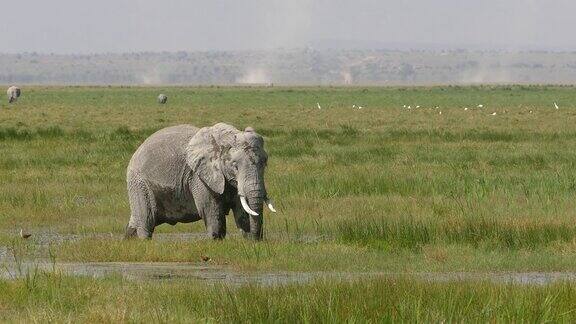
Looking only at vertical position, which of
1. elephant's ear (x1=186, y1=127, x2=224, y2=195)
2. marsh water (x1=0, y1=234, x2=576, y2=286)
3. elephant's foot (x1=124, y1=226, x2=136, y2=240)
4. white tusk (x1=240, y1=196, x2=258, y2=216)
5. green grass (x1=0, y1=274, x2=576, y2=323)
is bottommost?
elephant's foot (x1=124, y1=226, x2=136, y2=240)

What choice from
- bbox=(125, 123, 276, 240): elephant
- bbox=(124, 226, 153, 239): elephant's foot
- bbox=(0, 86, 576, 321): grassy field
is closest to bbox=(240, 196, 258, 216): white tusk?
bbox=(125, 123, 276, 240): elephant

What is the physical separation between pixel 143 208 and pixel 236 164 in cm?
170

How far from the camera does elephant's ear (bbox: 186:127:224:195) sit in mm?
15961

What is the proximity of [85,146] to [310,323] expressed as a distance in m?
25.0

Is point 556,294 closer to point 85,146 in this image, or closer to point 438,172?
point 438,172

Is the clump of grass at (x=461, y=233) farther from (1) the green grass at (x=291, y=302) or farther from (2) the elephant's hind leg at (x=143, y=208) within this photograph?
(1) the green grass at (x=291, y=302)

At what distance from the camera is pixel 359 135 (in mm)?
41062

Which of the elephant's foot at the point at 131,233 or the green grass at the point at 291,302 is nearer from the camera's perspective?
the green grass at the point at 291,302

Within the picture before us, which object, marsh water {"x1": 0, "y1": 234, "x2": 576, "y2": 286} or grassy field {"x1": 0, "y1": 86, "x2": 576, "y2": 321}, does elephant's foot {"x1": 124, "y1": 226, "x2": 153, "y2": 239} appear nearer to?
grassy field {"x1": 0, "y1": 86, "x2": 576, "y2": 321}

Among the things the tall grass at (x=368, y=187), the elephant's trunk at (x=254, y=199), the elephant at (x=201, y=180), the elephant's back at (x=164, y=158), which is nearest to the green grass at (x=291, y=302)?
the elephant's trunk at (x=254, y=199)

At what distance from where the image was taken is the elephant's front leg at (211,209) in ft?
52.6

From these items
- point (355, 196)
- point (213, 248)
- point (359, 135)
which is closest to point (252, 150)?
point (213, 248)

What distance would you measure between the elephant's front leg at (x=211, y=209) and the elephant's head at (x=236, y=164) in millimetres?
144

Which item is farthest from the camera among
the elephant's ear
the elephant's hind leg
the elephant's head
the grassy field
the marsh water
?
the elephant's hind leg
